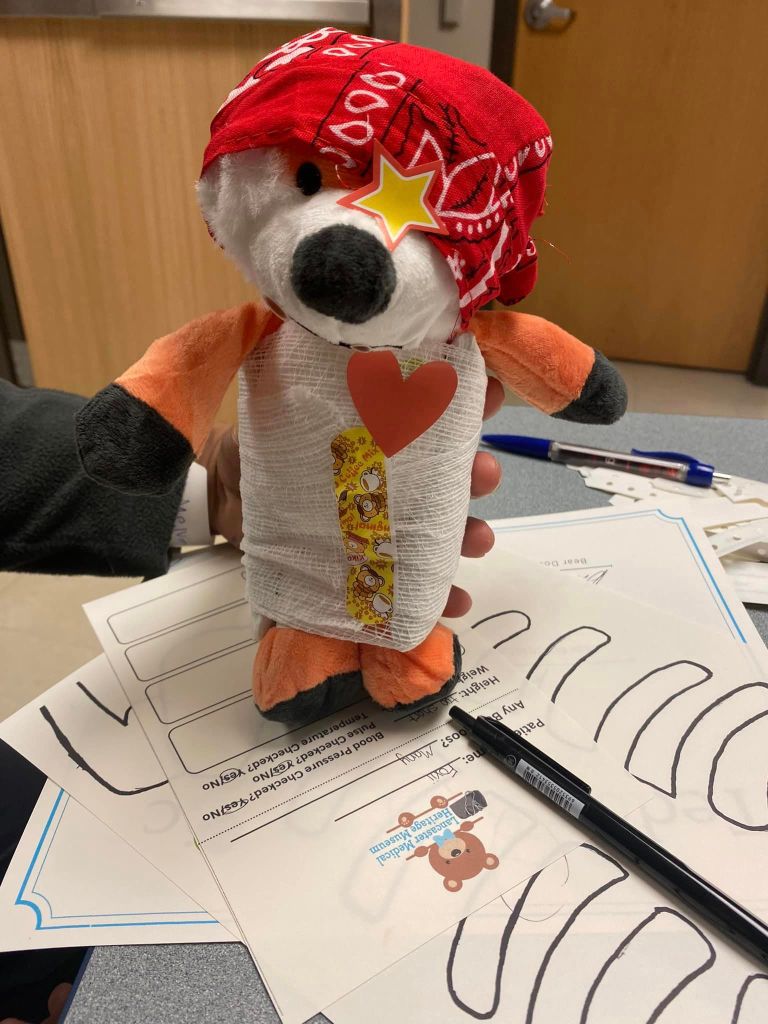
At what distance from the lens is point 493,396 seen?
441mm

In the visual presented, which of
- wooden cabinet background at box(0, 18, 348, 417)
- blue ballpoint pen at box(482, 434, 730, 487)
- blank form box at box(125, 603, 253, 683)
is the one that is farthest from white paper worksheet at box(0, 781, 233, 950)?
wooden cabinet background at box(0, 18, 348, 417)

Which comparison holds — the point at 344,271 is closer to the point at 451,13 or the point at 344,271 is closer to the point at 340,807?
the point at 340,807

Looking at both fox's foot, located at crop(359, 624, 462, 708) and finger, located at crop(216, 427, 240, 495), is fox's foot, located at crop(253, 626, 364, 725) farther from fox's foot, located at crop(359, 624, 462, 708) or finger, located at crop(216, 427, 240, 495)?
finger, located at crop(216, 427, 240, 495)

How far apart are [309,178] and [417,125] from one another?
5 centimetres

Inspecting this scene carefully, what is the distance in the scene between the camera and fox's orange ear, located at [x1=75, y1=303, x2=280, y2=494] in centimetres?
34

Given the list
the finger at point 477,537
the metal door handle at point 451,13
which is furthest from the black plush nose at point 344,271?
the metal door handle at point 451,13

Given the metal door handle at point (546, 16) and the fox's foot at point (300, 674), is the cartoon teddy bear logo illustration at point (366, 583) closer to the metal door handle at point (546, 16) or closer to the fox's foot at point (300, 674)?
the fox's foot at point (300, 674)

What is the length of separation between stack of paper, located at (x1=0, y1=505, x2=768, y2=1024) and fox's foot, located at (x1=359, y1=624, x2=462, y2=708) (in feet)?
0.06

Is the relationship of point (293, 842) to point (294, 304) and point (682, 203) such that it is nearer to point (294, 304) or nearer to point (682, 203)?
point (294, 304)

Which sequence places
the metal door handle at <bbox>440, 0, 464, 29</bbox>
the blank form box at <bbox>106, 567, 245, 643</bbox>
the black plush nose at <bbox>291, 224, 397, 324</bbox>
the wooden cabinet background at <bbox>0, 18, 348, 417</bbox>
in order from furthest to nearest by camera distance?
the metal door handle at <bbox>440, 0, 464, 29</bbox>
the wooden cabinet background at <bbox>0, 18, 348, 417</bbox>
the blank form box at <bbox>106, 567, 245, 643</bbox>
the black plush nose at <bbox>291, 224, 397, 324</bbox>

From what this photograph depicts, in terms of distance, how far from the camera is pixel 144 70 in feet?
3.80

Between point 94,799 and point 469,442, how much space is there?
255 mm

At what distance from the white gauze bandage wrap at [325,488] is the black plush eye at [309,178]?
0.23 ft

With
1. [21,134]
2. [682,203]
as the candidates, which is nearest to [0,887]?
[21,134]
